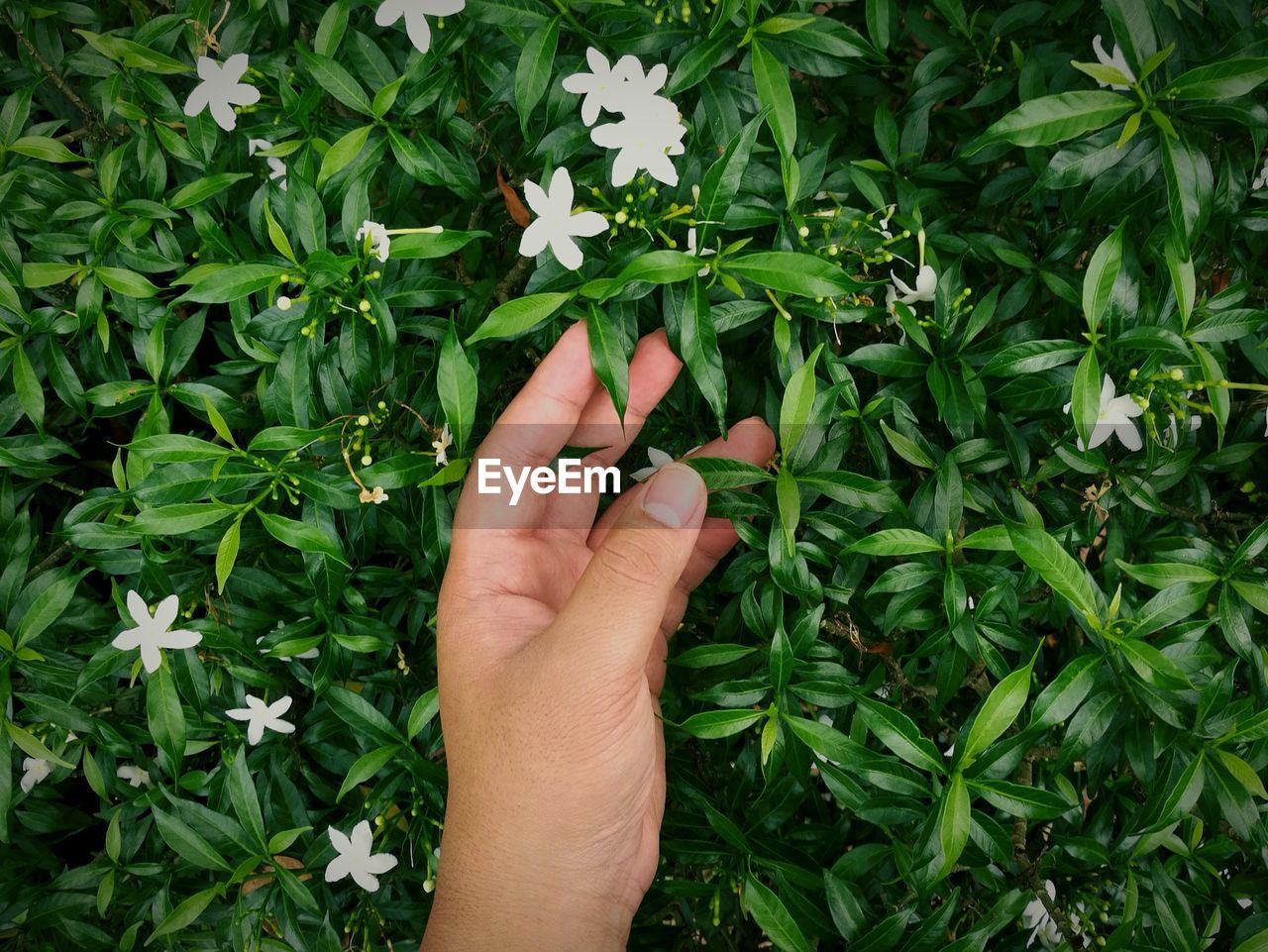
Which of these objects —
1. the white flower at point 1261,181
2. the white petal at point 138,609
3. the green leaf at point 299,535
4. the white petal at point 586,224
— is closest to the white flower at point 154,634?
the white petal at point 138,609

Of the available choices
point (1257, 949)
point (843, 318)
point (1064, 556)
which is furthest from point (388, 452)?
point (1257, 949)

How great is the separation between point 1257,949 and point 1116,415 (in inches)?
32.6

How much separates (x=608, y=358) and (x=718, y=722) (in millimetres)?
615

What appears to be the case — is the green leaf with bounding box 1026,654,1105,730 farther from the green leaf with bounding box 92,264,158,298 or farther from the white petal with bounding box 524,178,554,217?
the green leaf with bounding box 92,264,158,298

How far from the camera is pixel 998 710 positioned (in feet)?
3.86

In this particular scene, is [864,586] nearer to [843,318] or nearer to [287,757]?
[843,318]

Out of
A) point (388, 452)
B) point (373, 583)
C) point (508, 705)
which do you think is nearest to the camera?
point (508, 705)

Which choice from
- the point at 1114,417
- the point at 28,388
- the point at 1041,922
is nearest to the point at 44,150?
the point at 28,388

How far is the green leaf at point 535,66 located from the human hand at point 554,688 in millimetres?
355

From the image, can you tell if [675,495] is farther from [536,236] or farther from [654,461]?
[536,236]

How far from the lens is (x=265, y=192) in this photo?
146 centimetres

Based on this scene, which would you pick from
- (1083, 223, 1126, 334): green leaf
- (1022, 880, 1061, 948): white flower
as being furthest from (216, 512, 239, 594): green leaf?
(1022, 880, 1061, 948): white flower

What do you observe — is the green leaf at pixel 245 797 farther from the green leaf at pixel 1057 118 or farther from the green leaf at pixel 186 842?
the green leaf at pixel 1057 118

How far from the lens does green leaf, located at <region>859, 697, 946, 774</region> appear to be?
4.02 feet
